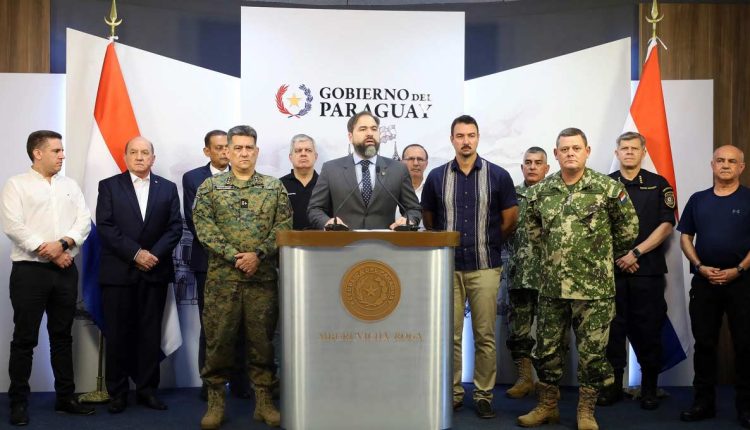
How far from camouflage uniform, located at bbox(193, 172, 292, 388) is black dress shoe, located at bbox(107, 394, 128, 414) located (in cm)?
81

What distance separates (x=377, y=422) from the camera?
3318 millimetres

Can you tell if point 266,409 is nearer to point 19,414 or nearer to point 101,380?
point 19,414

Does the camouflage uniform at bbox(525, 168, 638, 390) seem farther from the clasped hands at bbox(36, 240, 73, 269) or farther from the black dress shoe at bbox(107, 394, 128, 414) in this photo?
the clasped hands at bbox(36, 240, 73, 269)

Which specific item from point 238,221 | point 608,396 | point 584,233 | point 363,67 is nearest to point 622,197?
point 584,233

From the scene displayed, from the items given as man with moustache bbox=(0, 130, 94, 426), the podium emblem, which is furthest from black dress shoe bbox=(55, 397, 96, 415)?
the podium emblem

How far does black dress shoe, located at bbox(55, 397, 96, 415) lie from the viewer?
14.9ft

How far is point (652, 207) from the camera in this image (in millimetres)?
5043

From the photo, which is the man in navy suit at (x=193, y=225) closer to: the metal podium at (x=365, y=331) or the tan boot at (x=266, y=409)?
the tan boot at (x=266, y=409)

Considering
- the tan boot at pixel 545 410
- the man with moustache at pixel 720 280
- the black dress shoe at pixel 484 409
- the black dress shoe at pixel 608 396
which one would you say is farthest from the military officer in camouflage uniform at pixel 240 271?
the man with moustache at pixel 720 280

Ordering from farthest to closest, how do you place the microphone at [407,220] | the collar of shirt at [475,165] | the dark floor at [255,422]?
the collar of shirt at [475,165] → the dark floor at [255,422] → the microphone at [407,220]

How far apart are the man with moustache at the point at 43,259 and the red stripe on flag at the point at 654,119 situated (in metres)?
3.76

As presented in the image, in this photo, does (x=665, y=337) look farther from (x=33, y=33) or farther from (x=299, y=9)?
(x=33, y=33)

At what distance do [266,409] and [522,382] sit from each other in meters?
1.87

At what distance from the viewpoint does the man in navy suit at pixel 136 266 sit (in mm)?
4730
